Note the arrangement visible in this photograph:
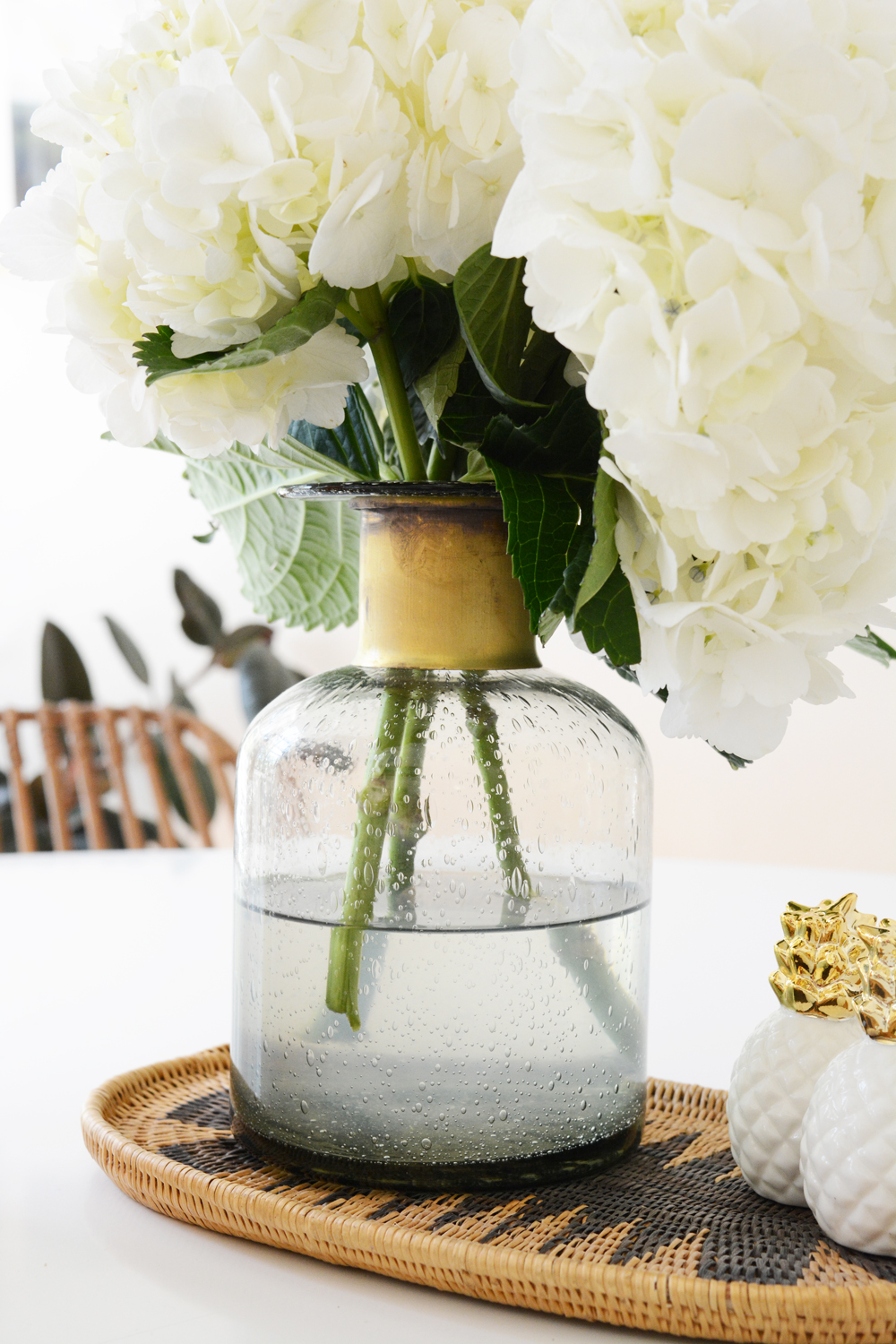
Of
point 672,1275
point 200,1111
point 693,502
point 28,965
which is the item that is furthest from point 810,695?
point 28,965

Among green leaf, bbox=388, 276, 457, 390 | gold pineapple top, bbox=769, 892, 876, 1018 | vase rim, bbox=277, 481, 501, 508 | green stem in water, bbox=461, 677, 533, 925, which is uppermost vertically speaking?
green leaf, bbox=388, 276, 457, 390

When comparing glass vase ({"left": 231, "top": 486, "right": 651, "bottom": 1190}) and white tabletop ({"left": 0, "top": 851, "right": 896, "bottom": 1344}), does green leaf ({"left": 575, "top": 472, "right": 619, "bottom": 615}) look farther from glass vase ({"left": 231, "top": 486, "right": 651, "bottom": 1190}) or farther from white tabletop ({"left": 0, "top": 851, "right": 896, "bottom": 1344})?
white tabletop ({"left": 0, "top": 851, "right": 896, "bottom": 1344})

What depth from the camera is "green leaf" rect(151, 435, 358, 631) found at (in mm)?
672

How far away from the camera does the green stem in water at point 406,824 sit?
0.54 m

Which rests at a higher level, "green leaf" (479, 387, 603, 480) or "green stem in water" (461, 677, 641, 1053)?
"green leaf" (479, 387, 603, 480)

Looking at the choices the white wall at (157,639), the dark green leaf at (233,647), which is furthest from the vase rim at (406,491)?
the white wall at (157,639)

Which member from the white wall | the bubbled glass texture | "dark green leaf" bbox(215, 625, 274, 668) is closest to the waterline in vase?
the bubbled glass texture

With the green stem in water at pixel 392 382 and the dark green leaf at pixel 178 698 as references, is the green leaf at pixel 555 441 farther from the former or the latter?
the dark green leaf at pixel 178 698

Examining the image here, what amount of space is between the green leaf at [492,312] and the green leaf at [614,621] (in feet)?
0.26

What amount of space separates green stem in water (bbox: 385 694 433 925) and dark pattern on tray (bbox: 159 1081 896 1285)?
0.38 feet

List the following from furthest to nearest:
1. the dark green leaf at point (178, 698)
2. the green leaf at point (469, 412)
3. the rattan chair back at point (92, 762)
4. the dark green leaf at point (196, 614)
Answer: the dark green leaf at point (178, 698), the dark green leaf at point (196, 614), the rattan chair back at point (92, 762), the green leaf at point (469, 412)

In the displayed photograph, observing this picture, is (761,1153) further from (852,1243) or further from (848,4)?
(848,4)

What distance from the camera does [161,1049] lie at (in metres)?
0.79

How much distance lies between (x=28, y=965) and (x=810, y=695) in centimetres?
67
